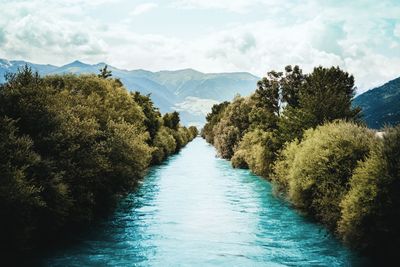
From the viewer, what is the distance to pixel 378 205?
23219mm

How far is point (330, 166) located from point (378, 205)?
24.5ft

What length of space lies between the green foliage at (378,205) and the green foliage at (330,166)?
356 centimetres

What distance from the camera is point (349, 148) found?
30.5 m

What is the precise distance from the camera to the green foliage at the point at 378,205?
75.2ft

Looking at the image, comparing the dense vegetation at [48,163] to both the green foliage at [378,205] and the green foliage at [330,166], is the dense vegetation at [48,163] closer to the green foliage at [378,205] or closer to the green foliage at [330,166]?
the green foliage at [330,166]

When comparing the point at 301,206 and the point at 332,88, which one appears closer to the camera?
the point at 301,206

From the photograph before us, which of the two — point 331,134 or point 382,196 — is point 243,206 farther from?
point 382,196

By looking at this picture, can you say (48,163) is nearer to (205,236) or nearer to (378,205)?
(205,236)

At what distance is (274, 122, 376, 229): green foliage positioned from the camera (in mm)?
29969

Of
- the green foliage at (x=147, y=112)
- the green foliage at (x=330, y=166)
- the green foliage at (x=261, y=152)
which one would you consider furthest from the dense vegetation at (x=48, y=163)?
the green foliage at (x=147, y=112)

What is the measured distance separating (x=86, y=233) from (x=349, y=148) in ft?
61.6

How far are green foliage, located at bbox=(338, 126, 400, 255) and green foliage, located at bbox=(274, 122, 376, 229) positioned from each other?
356 centimetres

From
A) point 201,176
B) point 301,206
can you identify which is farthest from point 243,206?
point 201,176

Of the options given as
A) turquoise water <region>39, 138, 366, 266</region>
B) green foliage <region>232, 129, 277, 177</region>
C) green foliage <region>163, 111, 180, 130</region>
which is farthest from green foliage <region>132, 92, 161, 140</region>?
green foliage <region>163, 111, 180, 130</region>
